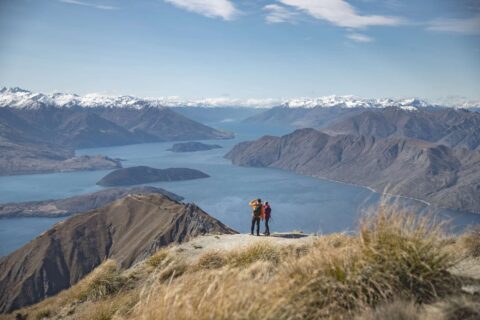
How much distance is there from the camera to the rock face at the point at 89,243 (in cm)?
A: 11569

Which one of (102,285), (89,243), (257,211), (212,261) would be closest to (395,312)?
(212,261)

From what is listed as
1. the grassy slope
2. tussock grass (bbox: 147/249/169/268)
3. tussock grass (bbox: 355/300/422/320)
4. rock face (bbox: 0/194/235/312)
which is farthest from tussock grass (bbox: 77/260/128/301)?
rock face (bbox: 0/194/235/312)

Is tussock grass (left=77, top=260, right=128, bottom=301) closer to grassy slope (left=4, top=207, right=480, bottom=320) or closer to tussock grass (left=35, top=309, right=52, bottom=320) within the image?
tussock grass (left=35, top=309, right=52, bottom=320)

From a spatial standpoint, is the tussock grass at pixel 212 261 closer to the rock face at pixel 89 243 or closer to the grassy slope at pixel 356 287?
the grassy slope at pixel 356 287

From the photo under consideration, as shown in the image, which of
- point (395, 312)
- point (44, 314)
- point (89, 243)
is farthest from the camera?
point (89, 243)

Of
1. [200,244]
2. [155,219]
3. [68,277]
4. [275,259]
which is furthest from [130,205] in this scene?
[275,259]

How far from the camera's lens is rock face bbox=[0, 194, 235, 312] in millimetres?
115688

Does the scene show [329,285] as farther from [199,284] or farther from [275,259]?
[275,259]

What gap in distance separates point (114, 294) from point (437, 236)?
9.33m

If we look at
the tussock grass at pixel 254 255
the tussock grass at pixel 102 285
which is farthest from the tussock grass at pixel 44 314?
the tussock grass at pixel 254 255

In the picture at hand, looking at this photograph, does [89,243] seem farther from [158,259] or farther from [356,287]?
[356,287]

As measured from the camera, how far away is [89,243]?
444 feet

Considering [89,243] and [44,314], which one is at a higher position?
[44,314]

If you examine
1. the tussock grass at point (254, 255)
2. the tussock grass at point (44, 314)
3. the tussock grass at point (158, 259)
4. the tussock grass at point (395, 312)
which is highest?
the tussock grass at point (395, 312)
